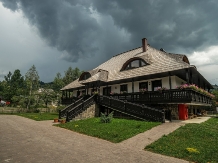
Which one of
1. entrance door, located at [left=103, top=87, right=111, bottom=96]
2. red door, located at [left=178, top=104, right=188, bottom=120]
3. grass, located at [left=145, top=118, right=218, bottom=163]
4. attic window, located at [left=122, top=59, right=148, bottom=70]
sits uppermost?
attic window, located at [left=122, top=59, right=148, bottom=70]

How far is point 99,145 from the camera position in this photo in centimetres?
745

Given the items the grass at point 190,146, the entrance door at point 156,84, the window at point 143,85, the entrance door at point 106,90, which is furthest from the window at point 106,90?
the grass at point 190,146

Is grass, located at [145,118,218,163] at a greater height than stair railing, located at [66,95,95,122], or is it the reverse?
stair railing, located at [66,95,95,122]

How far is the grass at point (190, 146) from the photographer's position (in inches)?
232

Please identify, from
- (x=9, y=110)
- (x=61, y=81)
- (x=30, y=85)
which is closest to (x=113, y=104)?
(x=9, y=110)

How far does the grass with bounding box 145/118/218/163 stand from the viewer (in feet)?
19.3

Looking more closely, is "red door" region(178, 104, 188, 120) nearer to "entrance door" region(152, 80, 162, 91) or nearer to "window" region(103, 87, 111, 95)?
"entrance door" region(152, 80, 162, 91)

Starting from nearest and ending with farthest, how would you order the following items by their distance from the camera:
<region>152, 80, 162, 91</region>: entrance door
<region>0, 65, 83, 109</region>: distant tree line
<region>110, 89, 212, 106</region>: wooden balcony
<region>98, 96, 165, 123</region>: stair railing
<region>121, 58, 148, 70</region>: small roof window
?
<region>98, 96, 165, 123</region>: stair railing < <region>110, 89, 212, 106</region>: wooden balcony < <region>152, 80, 162, 91</region>: entrance door < <region>121, 58, 148, 70</region>: small roof window < <region>0, 65, 83, 109</region>: distant tree line

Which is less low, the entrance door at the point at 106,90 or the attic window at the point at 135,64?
the attic window at the point at 135,64

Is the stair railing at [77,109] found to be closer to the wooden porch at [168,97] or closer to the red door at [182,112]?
the wooden porch at [168,97]

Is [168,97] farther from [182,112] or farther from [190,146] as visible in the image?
[190,146]

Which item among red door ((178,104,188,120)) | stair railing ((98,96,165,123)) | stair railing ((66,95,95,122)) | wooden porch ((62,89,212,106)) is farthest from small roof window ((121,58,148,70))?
stair railing ((66,95,95,122))

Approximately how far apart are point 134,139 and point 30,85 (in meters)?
43.9

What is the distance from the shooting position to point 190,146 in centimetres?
686
